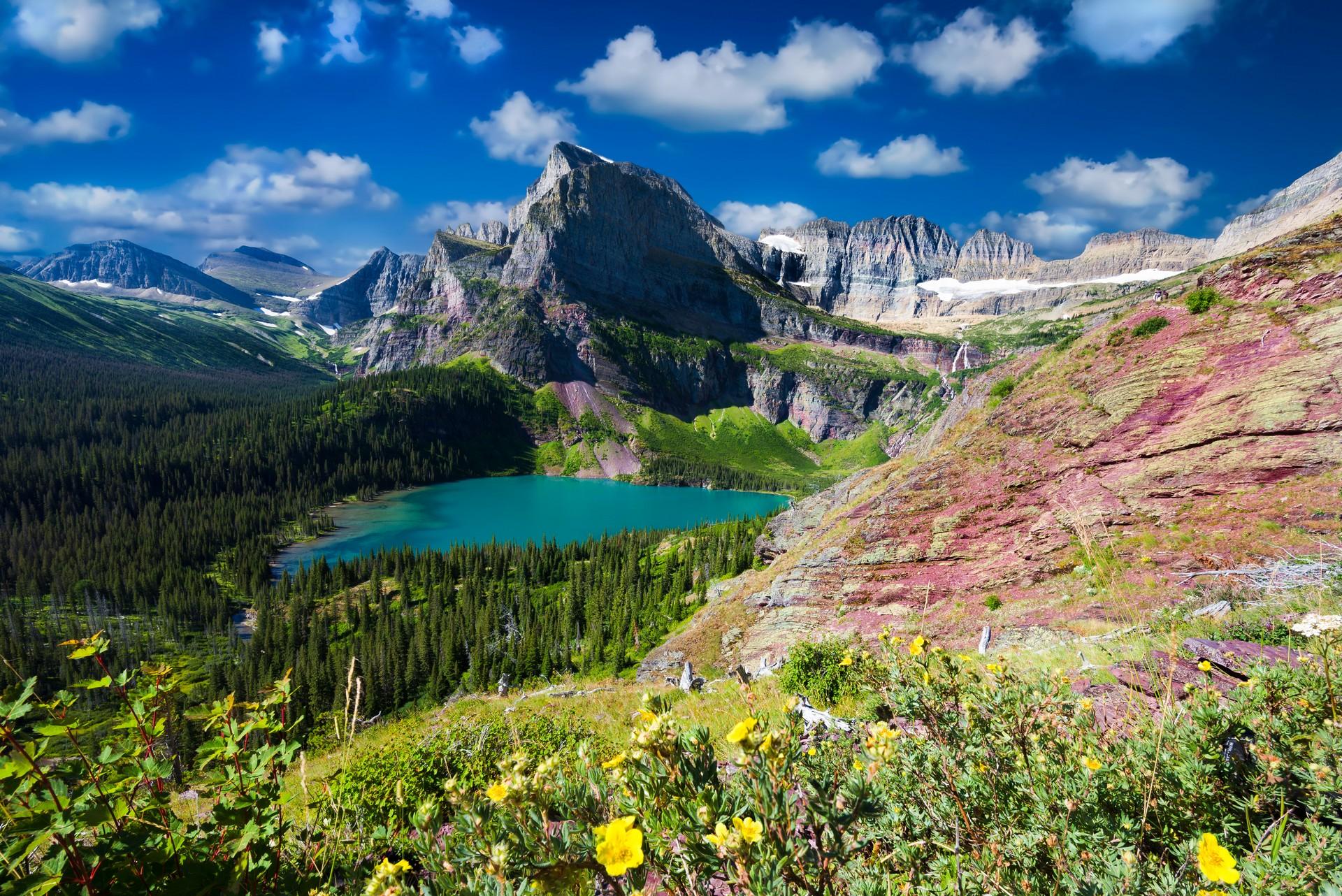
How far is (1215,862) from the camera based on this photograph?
212 cm

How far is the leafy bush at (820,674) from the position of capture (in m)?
10.8

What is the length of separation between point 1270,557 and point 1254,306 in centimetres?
1042

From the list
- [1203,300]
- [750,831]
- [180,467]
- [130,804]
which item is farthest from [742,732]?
[180,467]

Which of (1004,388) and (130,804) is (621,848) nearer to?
(130,804)

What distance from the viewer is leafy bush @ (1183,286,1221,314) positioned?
18188mm

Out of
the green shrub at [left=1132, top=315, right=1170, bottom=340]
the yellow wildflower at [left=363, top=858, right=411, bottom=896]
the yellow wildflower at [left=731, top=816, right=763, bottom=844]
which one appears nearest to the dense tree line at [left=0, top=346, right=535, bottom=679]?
the yellow wildflower at [left=363, top=858, right=411, bottom=896]

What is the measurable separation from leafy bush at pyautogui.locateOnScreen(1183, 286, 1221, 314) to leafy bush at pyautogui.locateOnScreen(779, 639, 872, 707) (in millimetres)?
17472

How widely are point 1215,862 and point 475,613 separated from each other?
64031 mm

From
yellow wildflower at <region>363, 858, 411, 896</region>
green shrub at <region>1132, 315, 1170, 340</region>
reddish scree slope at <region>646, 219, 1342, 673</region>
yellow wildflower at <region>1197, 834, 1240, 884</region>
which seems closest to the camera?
yellow wildflower at <region>1197, 834, 1240, 884</region>

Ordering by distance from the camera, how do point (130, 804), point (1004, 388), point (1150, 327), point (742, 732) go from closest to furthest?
point (742, 732), point (130, 804), point (1150, 327), point (1004, 388)

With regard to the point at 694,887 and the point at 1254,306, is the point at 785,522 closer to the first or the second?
the point at 1254,306

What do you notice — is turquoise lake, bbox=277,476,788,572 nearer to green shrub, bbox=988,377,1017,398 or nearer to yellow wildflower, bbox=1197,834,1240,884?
green shrub, bbox=988,377,1017,398

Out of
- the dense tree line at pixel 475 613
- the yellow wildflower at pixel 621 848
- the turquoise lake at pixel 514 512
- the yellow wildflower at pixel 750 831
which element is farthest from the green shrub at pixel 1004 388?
the turquoise lake at pixel 514 512

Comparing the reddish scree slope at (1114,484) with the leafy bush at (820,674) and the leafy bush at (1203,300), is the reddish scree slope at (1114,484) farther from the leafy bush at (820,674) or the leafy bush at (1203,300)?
the leafy bush at (820,674)
